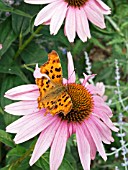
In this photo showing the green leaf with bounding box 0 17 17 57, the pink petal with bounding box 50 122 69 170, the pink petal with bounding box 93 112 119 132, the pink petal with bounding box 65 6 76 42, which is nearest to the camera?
the pink petal with bounding box 50 122 69 170

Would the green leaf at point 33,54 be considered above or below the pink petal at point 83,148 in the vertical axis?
above

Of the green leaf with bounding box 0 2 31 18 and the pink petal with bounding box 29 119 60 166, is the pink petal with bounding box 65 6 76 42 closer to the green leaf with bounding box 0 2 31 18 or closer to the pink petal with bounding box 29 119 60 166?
the green leaf with bounding box 0 2 31 18

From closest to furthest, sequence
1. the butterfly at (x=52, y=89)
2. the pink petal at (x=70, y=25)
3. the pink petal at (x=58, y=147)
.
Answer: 1. the butterfly at (x=52, y=89)
2. the pink petal at (x=58, y=147)
3. the pink petal at (x=70, y=25)

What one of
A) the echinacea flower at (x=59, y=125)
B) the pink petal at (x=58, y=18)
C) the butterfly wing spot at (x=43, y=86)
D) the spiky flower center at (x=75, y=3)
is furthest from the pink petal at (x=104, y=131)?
the spiky flower center at (x=75, y=3)

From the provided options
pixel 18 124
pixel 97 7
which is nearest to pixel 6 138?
pixel 18 124

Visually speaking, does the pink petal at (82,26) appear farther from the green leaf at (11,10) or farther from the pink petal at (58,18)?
the green leaf at (11,10)

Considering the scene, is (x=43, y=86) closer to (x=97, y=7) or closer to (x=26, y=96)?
(x=26, y=96)

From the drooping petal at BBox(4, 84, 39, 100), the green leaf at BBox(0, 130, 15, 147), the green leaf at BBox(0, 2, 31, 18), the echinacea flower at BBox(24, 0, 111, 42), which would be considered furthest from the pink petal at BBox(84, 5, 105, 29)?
the green leaf at BBox(0, 130, 15, 147)
